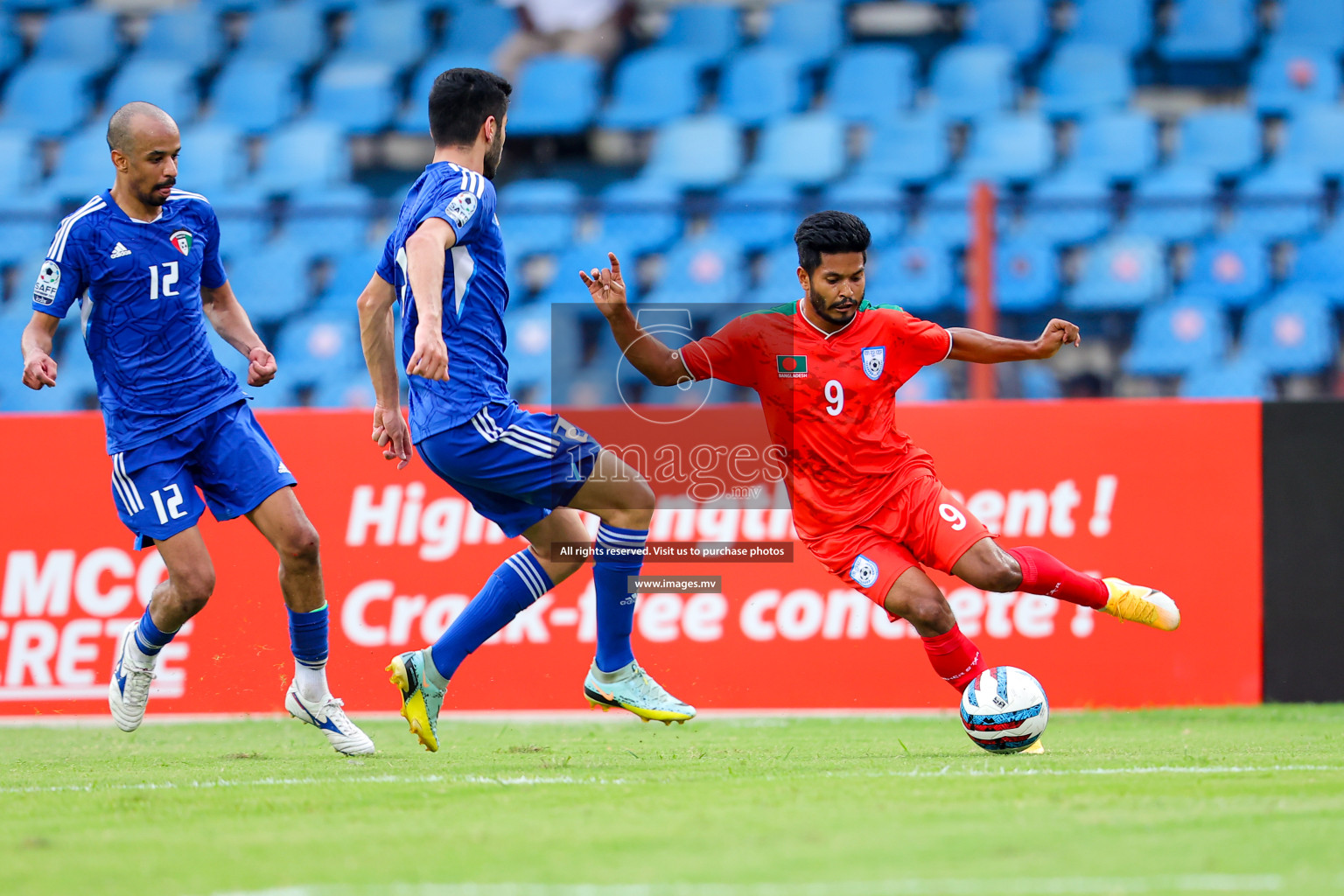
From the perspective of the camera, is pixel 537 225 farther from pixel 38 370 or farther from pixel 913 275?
pixel 38 370

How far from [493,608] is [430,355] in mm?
1139

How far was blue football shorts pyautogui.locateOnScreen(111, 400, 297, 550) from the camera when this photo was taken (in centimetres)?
549

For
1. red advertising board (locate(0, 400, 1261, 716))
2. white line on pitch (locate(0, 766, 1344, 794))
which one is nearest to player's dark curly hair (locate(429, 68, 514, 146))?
white line on pitch (locate(0, 766, 1344, 794))

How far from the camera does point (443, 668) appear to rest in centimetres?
530

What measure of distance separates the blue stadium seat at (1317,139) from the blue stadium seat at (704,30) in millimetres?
6017

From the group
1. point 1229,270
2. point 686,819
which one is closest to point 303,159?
point 1229,270

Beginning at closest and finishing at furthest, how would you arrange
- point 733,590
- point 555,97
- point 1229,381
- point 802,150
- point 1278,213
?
point 733,590 → point 1278,213 → point 1229,381 → point 802,150 → point 555,97

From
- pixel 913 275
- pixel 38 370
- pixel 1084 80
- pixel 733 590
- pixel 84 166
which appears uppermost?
pixel 1084 80

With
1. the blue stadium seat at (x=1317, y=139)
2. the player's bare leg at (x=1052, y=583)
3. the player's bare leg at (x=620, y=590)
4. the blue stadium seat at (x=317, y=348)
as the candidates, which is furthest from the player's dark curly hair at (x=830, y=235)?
the blue stadium seat at (x=1317, y=139)

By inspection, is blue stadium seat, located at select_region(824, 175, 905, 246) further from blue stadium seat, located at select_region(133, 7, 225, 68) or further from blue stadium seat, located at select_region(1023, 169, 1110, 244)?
blue stadium seat, located at select_region(133, 7, 225, 68)

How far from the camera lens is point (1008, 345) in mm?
5508

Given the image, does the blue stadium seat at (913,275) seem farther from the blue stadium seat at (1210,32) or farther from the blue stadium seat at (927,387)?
the blue stadium seat at (1210,32)

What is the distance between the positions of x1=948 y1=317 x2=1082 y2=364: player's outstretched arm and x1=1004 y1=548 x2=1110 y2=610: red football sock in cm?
74

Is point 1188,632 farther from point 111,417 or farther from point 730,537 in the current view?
point 111,417
